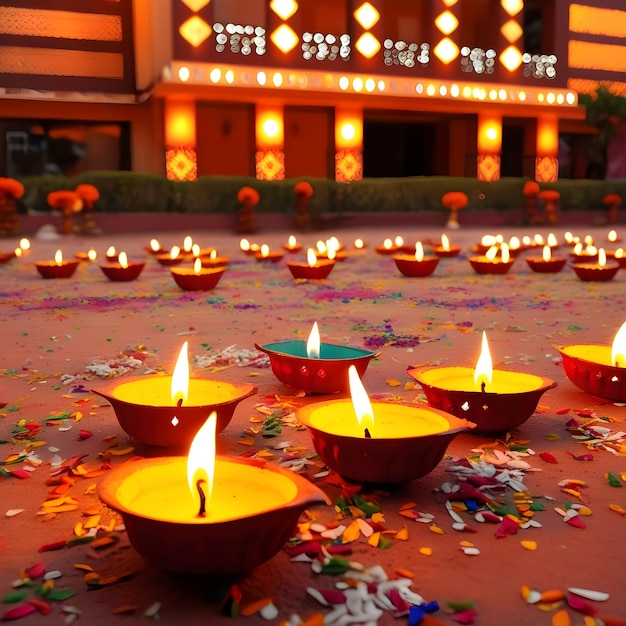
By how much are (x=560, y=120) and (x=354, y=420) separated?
22418 mm

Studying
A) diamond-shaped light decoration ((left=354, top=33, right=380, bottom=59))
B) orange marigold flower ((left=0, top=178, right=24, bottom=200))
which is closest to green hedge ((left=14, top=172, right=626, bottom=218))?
orange marigold flower ((left=0, top=178, right=24, bottom=200))

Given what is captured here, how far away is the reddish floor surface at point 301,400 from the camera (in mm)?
1663

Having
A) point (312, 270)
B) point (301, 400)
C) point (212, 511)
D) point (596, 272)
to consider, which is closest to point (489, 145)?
point (596, 272)

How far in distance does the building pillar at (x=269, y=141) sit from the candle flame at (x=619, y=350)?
15068 millimetres

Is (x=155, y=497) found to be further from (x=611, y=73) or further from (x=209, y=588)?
(x=611, y=73)

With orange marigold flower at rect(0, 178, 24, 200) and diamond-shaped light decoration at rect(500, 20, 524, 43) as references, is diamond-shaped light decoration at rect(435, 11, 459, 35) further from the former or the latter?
orange marigold flower at rect(0, 178, 24, 200)

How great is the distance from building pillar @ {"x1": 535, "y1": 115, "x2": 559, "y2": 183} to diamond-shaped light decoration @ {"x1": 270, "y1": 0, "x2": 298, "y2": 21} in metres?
8.05

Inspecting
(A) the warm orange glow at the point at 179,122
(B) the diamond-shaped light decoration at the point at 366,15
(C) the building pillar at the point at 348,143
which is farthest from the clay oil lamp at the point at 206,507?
(B) the diamond-shaped light decoration at the point at 366,15

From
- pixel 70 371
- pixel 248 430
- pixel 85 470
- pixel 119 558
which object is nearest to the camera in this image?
pixel 119 558

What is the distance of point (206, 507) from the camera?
1.72 metres

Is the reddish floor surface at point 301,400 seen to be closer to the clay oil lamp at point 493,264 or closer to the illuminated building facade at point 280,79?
the clay oil lamp at point 493,264

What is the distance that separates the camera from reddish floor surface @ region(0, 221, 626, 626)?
5.46ft

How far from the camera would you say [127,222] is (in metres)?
14.5

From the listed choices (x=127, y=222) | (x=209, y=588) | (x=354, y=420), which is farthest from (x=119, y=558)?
(x=127, y=222)
